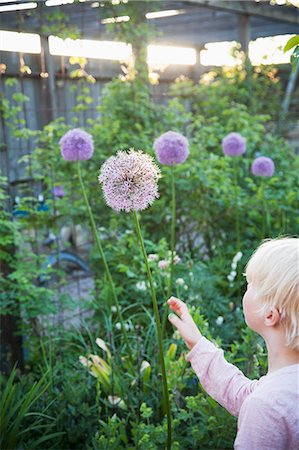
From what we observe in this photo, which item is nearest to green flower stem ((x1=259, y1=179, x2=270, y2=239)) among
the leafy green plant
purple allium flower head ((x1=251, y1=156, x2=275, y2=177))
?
purple allium flower head ((x1=251, y1=156, x2=275, y2=177))

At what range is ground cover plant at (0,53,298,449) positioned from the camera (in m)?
1.97

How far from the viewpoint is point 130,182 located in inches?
52.9

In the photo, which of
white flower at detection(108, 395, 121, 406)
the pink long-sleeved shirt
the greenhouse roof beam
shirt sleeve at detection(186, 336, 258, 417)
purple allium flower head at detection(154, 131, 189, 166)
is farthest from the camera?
the greenhouse roof beam

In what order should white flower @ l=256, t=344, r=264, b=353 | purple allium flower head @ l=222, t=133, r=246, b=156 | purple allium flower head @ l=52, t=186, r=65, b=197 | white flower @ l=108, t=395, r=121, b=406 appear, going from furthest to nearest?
purple allium flower head @ l=52, t=186, r=65, b=197 → purple allium flower head @ l=222, t=133, r=246, b=156 → white flower @ l=108, t=395, r=121, b=406 → white flower @ l=256, t=344, r=264, b=353

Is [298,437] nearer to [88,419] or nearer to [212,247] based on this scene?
[88,419]

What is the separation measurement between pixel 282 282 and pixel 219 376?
0.34 m

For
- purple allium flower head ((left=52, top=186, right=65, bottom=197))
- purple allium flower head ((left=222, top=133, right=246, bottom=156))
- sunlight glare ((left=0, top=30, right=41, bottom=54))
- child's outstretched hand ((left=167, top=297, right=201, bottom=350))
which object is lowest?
child's outstretched hand ((left=167, top=297, right=201, bottom=350))

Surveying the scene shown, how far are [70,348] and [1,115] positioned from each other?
1274mm

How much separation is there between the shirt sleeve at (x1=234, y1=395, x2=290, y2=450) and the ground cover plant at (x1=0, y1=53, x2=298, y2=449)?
0.53 meters

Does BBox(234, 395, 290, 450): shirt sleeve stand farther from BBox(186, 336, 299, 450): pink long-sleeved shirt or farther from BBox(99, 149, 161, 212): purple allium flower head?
BBox(99, 149, 161, 212): purple allium flower head

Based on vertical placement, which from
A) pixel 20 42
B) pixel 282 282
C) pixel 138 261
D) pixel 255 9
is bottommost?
pixel 138 261

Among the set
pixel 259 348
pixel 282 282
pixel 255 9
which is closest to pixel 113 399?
pixel 259 348

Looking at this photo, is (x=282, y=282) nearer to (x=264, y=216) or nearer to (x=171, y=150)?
(x=171, y=150)

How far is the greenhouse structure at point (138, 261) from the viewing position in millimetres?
1281
